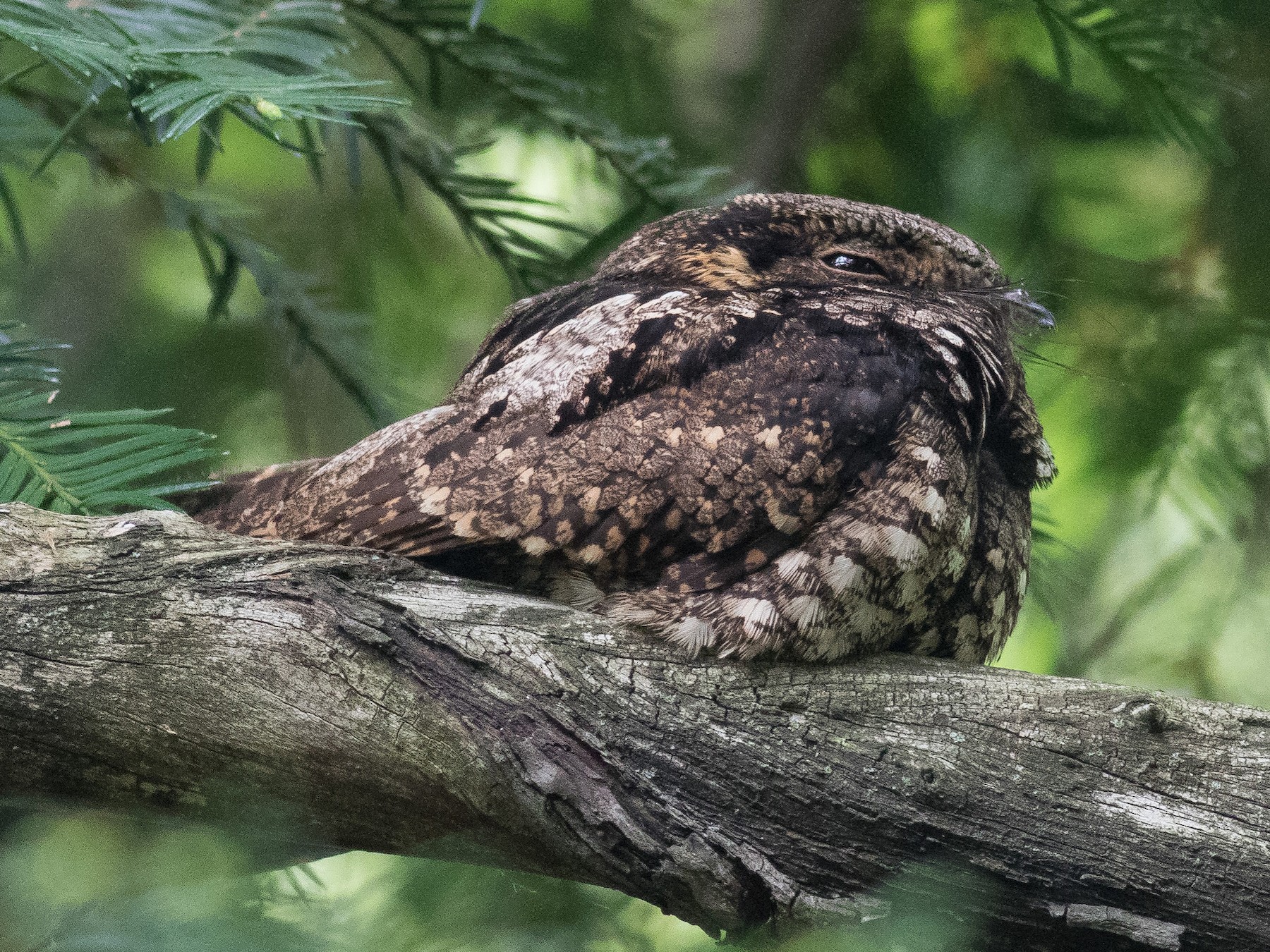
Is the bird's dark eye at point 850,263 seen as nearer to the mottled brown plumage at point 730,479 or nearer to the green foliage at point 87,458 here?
the mottled brown plumage at point 730,479

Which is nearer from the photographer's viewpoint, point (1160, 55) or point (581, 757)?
point (581, 757)

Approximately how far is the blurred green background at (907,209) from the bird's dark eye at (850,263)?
0.33m

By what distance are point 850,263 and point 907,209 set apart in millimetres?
940

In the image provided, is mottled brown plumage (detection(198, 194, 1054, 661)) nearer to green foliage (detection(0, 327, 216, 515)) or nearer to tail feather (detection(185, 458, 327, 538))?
tail feather (detection(185, 458, 327, 538))

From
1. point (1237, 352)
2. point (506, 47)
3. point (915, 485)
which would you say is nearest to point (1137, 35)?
point (1237, 352)

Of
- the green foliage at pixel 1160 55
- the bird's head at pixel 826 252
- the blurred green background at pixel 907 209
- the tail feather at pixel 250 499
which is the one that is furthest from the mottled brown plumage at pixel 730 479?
the green foliage at pixel 1160 55

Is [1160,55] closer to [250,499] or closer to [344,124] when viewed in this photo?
[344,124]

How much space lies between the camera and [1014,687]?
149 cm

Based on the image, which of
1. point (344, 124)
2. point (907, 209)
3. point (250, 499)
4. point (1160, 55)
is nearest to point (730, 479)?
point (250, 499)

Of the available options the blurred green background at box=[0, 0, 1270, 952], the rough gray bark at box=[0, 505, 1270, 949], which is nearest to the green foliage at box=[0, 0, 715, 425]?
the blurred green background at box=[0, 0, 1270, 952]

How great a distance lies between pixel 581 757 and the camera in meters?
1.37

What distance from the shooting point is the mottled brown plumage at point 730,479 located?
156 centimetres

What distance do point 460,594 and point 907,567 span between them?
24.9 inches

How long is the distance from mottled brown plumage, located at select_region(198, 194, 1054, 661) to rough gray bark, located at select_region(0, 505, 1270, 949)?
15 centimetres
